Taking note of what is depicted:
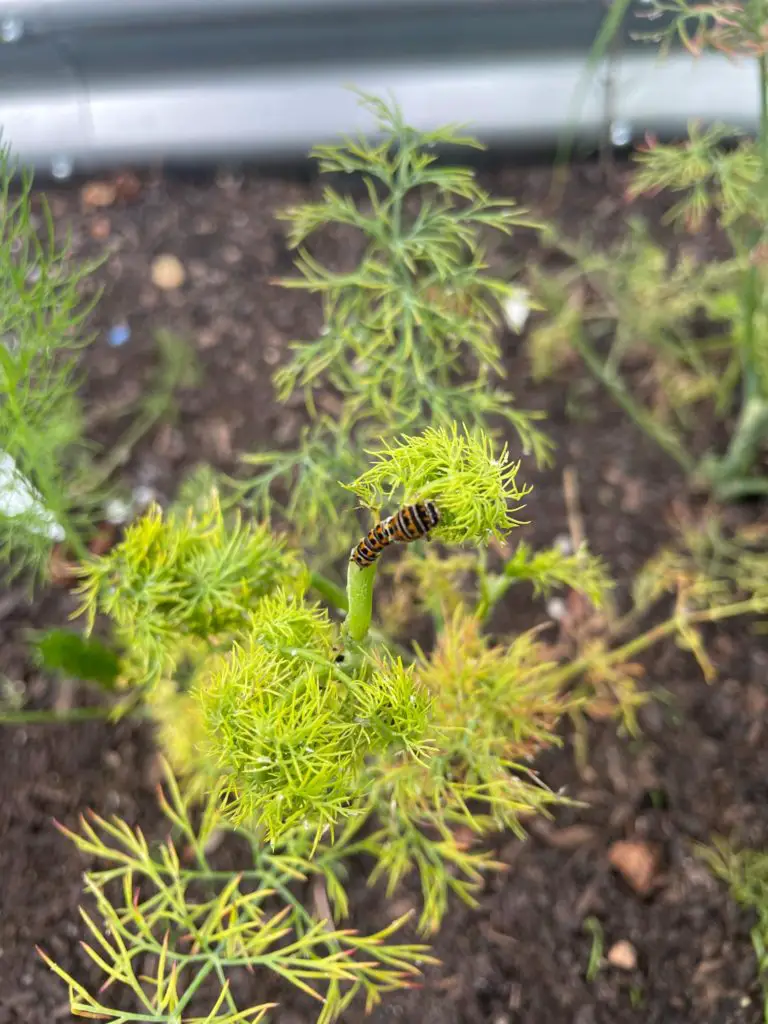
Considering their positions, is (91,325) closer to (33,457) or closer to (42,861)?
(33,457)

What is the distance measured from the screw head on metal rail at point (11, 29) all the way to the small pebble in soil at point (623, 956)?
1836mm

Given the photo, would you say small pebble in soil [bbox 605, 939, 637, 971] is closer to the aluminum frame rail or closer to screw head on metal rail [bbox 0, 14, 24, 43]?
the aluminum frame rail

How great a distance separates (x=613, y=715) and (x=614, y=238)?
35.9 inches

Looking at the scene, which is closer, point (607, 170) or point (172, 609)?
point (172, 609)

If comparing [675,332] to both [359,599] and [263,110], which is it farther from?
[359,599]

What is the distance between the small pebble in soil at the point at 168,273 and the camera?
1.62m

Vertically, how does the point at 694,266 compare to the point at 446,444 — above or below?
below

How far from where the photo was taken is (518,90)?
5.59ft

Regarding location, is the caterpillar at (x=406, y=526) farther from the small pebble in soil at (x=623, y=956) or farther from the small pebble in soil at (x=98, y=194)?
the small pebble in soil at (x=98, y=194)

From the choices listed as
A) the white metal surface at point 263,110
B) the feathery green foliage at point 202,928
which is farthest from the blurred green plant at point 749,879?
the white metal surface at point 263,110

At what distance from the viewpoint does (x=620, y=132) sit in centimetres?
158

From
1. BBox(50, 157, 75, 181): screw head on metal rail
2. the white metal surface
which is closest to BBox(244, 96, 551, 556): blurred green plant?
the white metal surface

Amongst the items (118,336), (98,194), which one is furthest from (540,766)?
(98,194)

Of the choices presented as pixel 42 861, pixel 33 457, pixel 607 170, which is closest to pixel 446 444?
pixel 33 457
